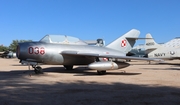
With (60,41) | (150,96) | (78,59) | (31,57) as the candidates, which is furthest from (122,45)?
(150,96)

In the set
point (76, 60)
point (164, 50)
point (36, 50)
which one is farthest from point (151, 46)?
point (36, 50)

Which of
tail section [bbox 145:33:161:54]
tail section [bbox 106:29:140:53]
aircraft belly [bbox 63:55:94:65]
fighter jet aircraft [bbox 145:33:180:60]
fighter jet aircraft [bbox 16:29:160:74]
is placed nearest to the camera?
fighter jet aircraft [bbox 16:29:160:74]

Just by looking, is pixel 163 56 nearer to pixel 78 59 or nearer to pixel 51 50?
pixel 78 59

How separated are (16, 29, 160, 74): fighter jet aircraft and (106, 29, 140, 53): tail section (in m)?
0.25

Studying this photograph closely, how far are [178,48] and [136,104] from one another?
25500mm

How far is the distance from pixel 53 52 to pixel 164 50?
20.2 m

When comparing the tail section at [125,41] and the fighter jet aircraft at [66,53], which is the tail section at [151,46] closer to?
the tail section at [125,41]

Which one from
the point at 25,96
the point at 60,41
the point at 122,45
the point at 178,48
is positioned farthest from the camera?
the point at 178,48

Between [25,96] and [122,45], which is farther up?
[122,45]

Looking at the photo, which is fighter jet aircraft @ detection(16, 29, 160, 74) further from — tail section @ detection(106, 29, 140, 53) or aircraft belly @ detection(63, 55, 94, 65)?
tail section @ detection(106, 29, 140, 53)

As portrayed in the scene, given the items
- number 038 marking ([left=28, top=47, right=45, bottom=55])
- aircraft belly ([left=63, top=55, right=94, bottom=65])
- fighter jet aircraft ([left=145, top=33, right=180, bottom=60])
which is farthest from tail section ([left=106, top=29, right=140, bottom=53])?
fighter jet aircraft ([left=145, top=33, right=180, bottom=60])

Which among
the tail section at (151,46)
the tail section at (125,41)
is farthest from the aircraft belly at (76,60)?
the tail section at (151,46)

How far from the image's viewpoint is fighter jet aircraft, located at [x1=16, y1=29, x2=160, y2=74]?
13227mm

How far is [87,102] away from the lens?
5805 millimetres
